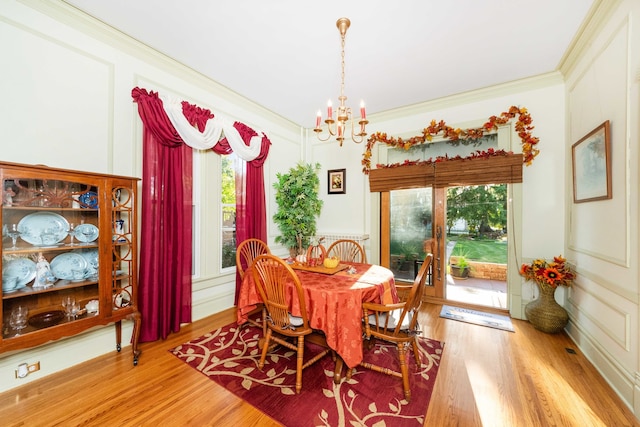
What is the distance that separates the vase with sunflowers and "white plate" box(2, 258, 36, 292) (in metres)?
4.66

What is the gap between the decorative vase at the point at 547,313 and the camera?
2.69 meters

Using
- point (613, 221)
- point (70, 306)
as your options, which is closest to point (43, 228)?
point (70, 306)

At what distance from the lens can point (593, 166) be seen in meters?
2.26

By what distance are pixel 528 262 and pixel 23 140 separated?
5.16 metres

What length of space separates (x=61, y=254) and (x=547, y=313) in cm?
463

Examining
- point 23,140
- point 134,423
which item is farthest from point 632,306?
point 23,140

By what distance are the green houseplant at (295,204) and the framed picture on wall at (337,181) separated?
48cm

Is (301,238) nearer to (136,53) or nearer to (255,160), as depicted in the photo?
(255,160)

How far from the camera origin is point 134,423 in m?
1.57

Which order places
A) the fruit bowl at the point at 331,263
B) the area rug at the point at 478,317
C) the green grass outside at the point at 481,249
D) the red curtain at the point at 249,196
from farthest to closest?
the red curtain at the point at 249,196 → the green grass outside at the point at 481,249 → the area rug at the point at 478,317 → the fruit bowl at the point at 331,263

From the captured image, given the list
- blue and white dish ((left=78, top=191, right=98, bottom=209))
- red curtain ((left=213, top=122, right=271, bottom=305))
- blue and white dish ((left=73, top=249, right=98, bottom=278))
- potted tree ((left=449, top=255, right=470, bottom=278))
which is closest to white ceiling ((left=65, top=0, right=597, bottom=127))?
red curtain ((left=213, top=122, right=271, bottom=305))

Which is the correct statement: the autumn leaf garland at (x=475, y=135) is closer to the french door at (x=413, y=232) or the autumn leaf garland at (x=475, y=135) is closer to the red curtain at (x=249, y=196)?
the french door at (x=413, y=232)

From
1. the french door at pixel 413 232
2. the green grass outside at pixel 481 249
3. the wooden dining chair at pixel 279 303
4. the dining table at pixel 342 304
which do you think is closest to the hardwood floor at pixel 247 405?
the wooden dining chair at pixel 279 303

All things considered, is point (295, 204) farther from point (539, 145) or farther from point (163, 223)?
point (539, 145)
